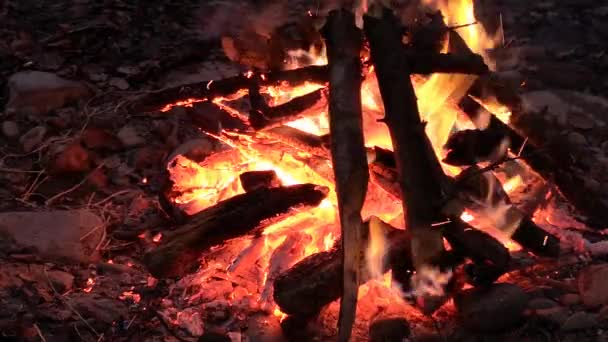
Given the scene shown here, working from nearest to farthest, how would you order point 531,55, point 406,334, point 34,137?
point 406,334 → point 34,137 → point 531,55

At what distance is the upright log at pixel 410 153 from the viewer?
2303 mm

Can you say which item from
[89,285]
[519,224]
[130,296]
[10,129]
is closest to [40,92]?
[10,129]

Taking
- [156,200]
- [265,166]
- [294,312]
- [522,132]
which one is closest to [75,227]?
[156,200]

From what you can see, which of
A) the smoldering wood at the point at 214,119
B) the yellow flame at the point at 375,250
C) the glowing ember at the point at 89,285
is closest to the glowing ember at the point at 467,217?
the yellow flame at the point at 375,250

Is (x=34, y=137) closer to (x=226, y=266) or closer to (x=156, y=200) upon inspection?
(x=156, y=200)

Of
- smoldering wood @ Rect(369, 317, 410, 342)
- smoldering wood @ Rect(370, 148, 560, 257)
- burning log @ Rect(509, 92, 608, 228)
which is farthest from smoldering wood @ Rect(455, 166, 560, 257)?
smoldering wood @ Rect(369, 317, 410, 342)

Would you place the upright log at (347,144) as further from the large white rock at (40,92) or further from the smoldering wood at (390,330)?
the large white rock at (40,92)

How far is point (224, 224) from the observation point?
256 centimetres

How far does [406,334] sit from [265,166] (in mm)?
1107

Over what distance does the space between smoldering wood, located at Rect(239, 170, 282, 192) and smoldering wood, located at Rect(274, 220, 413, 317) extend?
521mm

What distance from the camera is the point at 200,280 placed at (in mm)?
2615

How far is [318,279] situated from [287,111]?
2.53 feet

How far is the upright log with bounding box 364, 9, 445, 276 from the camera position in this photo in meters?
2.30

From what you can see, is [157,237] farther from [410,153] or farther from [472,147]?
[472,147]
